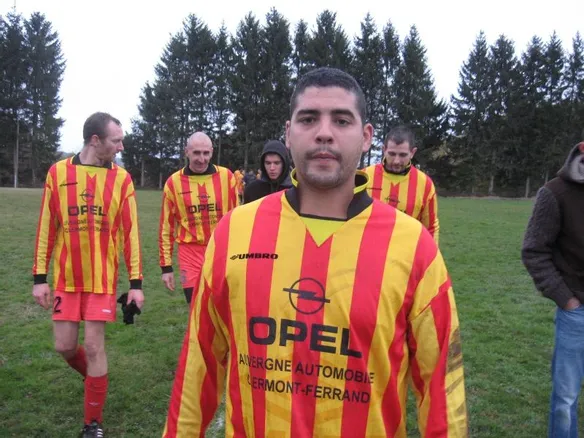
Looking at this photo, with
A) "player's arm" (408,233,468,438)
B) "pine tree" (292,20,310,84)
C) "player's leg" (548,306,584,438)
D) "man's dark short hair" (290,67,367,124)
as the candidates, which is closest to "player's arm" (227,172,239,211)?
"player's leg" (548,306,584,438)

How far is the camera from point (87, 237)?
161 inches

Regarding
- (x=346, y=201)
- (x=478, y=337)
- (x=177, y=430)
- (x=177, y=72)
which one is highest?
(x=177, y=72)

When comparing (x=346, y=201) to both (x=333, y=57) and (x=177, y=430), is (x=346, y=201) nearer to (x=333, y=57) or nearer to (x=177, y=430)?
(x=177, y=430)

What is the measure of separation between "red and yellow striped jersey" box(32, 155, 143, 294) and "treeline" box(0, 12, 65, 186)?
4687 centimetres

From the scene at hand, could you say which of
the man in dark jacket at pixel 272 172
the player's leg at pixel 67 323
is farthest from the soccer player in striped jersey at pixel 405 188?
the player's leg at pixel 67 323

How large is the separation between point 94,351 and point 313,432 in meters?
2.80

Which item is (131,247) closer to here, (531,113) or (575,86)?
(531,113)

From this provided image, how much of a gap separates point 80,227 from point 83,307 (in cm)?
64

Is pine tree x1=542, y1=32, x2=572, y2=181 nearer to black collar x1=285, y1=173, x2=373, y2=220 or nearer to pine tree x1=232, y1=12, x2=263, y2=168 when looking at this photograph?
pine tree x1=232, y1=12, x2=263, y2=168

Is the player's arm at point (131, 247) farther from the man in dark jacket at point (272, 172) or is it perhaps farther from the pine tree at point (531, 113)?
the pine tree at point (531, 113)

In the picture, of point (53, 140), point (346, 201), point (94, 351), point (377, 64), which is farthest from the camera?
point (377, 64)

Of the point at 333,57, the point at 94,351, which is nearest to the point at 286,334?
the point at 94,351

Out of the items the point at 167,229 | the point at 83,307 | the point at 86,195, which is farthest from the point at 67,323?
the point at 167,229

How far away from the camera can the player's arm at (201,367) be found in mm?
1786
